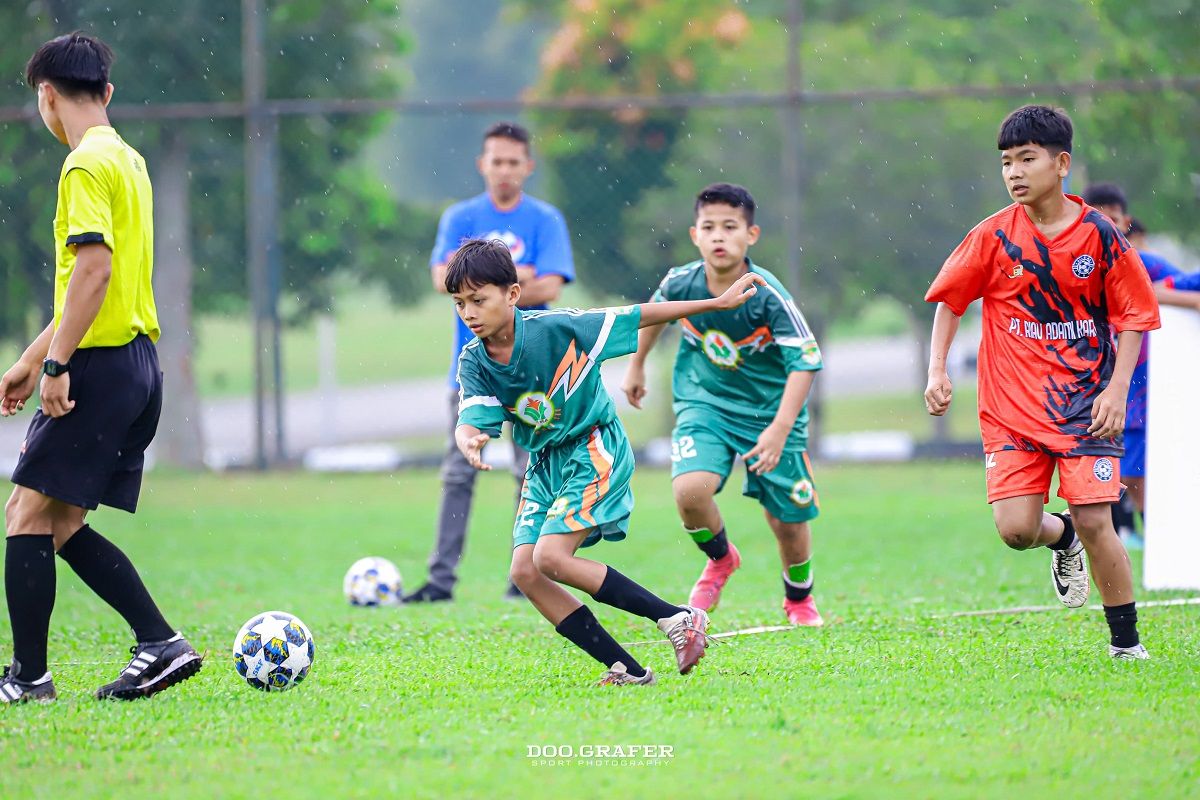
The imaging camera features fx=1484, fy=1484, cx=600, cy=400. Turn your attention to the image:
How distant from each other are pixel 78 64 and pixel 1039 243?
338 cm

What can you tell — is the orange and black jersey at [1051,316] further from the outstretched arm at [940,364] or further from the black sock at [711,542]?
the black sock at [711,542]

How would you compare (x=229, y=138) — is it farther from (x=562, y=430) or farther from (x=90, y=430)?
(x=562, y=430)

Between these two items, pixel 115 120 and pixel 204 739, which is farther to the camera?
pixel 115 120

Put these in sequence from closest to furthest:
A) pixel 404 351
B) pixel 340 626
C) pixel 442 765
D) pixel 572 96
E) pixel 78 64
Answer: pixel 442 765 → pixel 78 64 → pixel 340 626 → pixel 572 96 → pixel 404 351

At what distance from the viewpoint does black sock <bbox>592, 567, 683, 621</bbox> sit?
16.3ft

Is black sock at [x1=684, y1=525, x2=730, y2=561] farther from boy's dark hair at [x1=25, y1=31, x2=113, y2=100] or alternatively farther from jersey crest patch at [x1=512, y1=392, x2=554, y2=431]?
boy's dark hair at [x1=25, y1=31, x2=113, y2=100]

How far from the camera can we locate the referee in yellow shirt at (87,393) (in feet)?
15.7

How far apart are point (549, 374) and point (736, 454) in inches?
66.2

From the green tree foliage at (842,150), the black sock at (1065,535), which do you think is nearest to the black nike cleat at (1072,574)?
the black sock at (1065,535)

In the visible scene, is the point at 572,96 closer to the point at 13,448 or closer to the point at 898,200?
the point at 898,200

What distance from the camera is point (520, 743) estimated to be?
411cm

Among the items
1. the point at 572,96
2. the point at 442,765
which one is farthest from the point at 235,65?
the point at 442,765

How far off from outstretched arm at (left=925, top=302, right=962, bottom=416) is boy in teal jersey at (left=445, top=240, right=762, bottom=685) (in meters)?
0.76

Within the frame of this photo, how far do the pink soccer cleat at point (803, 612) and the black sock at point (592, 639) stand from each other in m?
1.47
